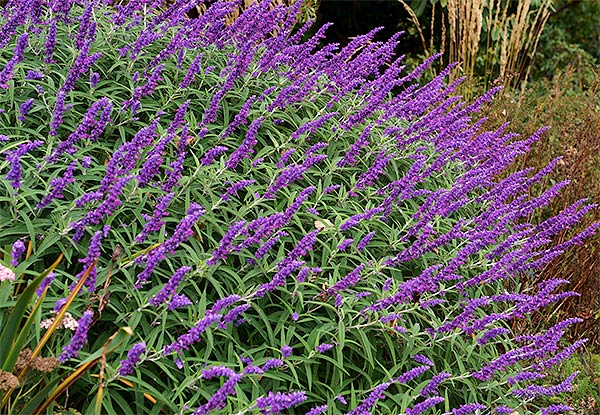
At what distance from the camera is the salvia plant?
102 inches

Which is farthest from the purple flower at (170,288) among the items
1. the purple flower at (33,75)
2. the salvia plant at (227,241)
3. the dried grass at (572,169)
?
the dried grass at (572,169)

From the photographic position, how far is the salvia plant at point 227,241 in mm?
2584

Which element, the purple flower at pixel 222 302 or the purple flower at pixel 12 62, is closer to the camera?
the purple flower at pixel 222 302

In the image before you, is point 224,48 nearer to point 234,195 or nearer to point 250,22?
point 250,22

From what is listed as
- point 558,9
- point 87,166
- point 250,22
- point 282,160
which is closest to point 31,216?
point 87,166

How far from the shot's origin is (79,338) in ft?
7.45

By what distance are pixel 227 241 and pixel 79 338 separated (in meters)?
0.64

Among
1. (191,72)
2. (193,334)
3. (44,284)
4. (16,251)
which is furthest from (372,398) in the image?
(191,72)

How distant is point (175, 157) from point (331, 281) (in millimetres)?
898

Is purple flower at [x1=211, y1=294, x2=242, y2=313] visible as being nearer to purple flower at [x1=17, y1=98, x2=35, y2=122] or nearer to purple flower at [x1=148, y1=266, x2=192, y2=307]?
purple flower at [x1=148, y1=266, x2=192, y2=307]

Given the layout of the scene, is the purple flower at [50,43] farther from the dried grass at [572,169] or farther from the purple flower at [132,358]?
the dried grass at [572,169]

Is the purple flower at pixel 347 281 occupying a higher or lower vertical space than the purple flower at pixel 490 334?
higher

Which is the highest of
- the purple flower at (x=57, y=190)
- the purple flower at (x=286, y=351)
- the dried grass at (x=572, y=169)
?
the purple flower at (x=57, y=190)

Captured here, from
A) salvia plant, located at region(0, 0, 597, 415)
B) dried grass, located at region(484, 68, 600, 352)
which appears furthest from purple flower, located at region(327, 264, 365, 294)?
dried grass, located at region(484, 68, 600, 352)
